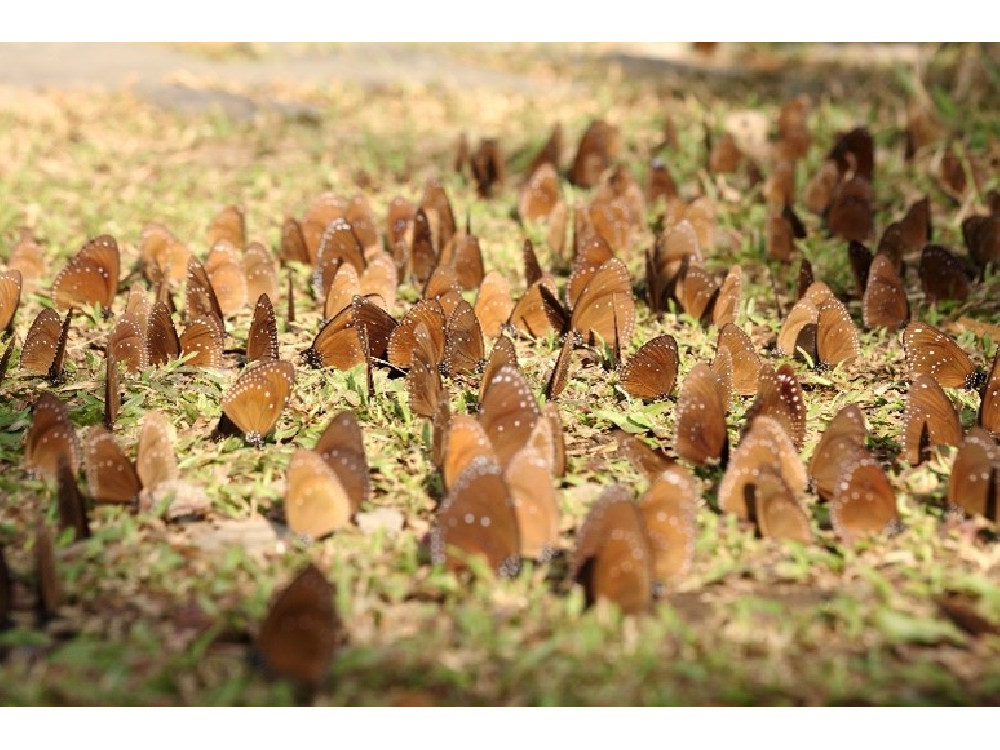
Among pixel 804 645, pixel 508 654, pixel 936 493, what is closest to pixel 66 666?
pixel 508 654

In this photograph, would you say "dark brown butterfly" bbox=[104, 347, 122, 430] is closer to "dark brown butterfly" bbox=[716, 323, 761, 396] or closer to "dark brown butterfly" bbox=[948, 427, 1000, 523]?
"dark brown butterfly" bbox=[716, 323, 761, 396]

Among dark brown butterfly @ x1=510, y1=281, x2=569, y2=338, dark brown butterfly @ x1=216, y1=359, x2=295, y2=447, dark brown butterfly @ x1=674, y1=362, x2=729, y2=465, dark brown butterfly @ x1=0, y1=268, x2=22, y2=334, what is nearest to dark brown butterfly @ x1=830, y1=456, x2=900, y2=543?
dark brown butterfly @ x1=674, y1=362, x2=729, y2=465

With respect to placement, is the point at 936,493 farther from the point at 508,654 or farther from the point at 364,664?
the point at 364,664

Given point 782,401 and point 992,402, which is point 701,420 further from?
point 992,402

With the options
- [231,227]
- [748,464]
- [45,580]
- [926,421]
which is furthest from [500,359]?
[231,227]

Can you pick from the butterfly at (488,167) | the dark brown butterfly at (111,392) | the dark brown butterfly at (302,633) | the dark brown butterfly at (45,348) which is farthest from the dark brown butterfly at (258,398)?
the butterfly at (488,167)
